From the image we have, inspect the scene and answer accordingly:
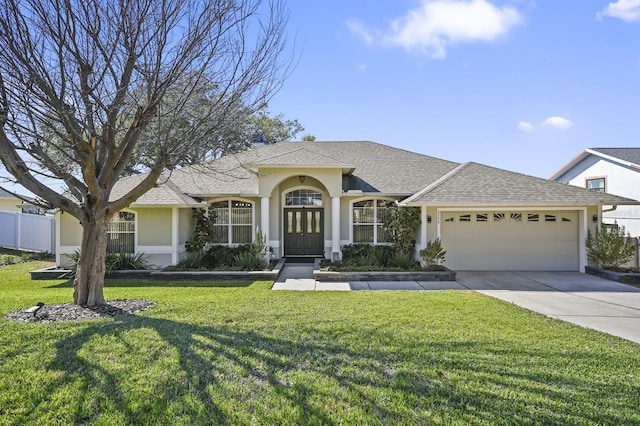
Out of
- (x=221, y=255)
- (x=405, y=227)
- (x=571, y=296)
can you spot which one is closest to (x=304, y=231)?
(x=221, y=255)

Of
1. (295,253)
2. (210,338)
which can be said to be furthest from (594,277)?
(210,338)

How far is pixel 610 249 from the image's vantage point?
12.3 metres

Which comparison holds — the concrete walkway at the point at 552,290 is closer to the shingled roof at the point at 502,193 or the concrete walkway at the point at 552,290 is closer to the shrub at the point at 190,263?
the shingled roof at the point at 502,193

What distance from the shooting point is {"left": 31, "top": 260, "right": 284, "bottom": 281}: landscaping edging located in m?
11.8

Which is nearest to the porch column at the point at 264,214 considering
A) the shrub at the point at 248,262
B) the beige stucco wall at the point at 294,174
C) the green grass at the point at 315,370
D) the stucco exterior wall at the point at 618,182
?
the beige stucco wall at the point at 294,174

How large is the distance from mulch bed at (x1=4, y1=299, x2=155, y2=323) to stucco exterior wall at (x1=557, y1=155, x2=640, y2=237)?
66.3 ft

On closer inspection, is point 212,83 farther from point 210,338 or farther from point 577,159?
point 577,159

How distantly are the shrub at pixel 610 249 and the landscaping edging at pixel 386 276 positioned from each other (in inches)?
209

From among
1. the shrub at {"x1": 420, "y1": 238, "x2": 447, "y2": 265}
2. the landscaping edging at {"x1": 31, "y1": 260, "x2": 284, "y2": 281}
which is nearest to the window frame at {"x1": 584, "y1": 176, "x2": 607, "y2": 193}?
the shrub at {"x1": 420, "y1": 238, "x2": 447, "y2": 265}

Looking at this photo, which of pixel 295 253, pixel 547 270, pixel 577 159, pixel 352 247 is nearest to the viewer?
pixel 547 270

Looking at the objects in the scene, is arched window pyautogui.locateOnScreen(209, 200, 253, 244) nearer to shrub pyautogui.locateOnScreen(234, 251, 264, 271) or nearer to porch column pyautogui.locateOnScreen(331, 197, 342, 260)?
shrub pyautogui.locateOnScreen(234, 251, 264, 271)

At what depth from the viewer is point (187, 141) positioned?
7.48 meters

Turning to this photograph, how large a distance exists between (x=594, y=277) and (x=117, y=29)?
47.8ft

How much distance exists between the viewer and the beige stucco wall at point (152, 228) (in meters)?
13.7
